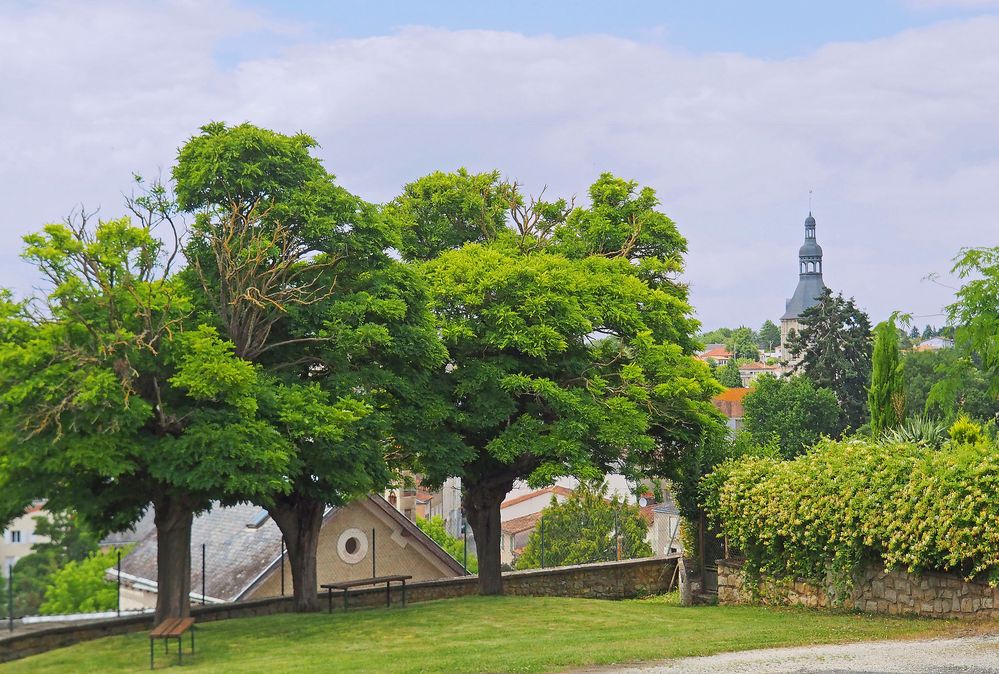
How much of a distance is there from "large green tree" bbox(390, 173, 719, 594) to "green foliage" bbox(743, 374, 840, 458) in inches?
1895

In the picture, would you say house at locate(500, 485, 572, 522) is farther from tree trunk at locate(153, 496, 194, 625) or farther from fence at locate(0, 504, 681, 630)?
tree trunk at locate(153, 496, 194, 625)

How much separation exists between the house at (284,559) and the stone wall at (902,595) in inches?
583

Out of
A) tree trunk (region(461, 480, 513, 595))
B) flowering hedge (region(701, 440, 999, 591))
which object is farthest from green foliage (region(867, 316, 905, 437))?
tree trunk (region(461, 480, 513, 595))

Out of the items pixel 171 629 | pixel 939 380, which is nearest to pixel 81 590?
pixel 171 629

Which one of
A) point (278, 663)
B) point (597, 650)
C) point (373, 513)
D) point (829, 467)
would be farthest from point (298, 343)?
point (373, 513)

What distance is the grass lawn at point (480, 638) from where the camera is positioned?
684 inches

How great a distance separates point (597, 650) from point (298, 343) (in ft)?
30.5

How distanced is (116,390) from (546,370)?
11061 millimetres

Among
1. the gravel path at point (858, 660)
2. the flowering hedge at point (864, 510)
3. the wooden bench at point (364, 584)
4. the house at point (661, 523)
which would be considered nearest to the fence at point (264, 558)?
the wooden bench at point (364, 584)

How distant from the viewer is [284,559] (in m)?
35.1

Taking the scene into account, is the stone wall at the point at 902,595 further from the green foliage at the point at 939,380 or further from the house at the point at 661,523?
the house at the point at 661,523

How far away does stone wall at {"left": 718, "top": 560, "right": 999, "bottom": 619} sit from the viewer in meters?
20.1

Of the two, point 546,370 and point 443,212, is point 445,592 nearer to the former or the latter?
point 546,370

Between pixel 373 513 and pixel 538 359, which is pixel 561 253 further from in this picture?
pixel 373 513
